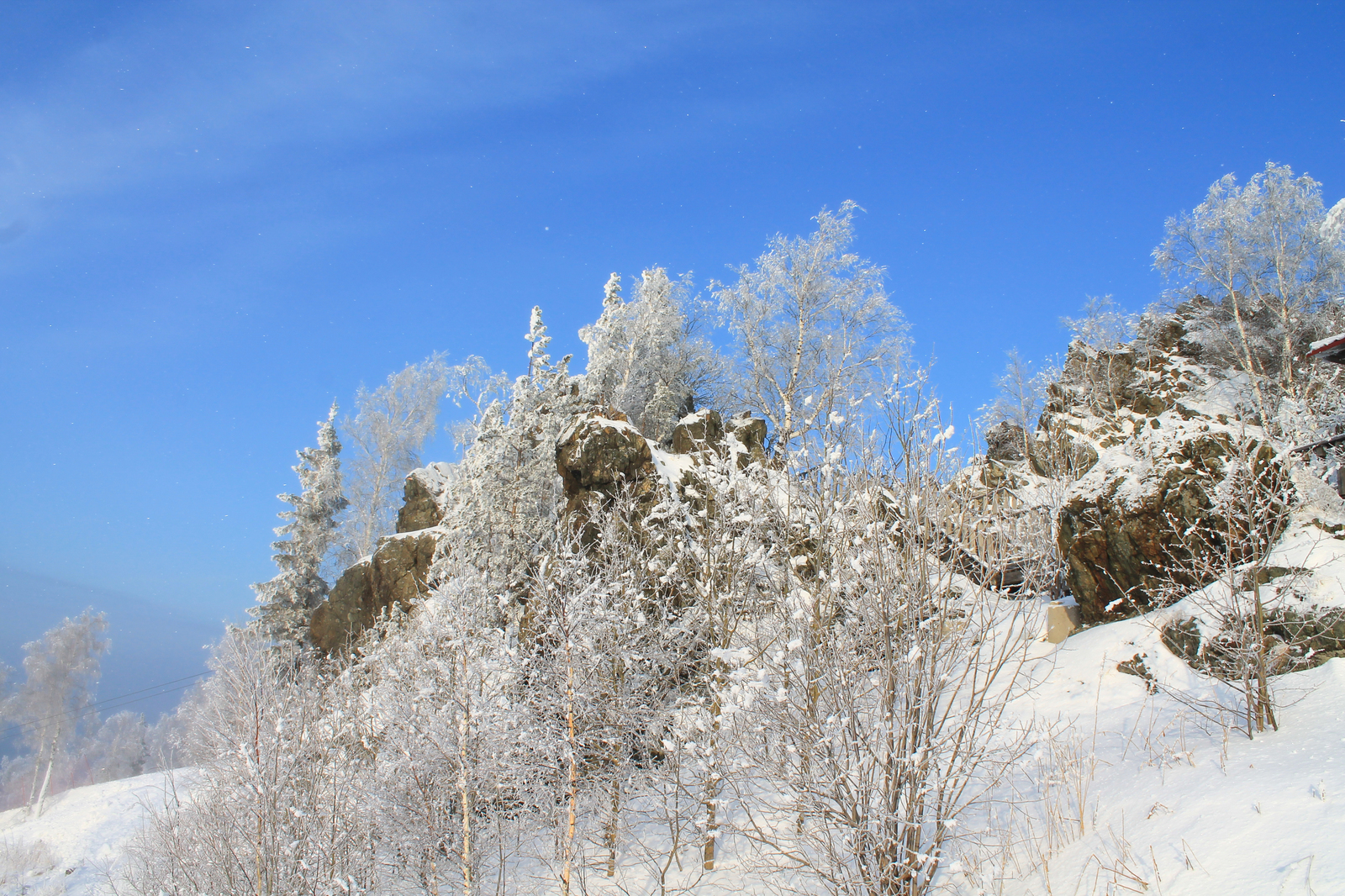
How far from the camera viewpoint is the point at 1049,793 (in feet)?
30.0

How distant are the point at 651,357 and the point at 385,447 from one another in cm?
1388

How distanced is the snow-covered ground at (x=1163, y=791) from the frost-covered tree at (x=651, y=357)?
1578 cm

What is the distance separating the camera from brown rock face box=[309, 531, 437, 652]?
20.0 m

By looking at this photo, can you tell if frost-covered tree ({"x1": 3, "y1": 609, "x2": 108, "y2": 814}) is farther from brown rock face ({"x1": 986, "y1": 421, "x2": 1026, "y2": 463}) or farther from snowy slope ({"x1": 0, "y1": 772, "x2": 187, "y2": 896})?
brown rock face ({"x1": 986, "y1": 421, "x2": 1026, "y2": 463})

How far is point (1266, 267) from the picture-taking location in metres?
21.9

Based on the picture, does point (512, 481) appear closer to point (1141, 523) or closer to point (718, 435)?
point (718, 435)

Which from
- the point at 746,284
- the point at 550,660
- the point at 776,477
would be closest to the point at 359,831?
the point at 550,660

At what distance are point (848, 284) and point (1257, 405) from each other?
40.6 ft

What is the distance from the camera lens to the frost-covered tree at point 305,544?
24516 millimetres

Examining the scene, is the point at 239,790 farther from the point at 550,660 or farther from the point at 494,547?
the point at 494,547

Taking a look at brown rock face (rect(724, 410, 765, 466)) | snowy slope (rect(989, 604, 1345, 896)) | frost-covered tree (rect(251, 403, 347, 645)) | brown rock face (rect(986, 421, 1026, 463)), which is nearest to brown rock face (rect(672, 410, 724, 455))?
brown rock face (rect(724, 410, 765, 466))

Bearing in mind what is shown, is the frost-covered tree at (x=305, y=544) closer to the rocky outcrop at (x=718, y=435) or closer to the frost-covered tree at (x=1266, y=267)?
the rocky outcrop at (x=718, y=435)

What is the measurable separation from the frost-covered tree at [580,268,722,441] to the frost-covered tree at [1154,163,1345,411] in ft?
59.0

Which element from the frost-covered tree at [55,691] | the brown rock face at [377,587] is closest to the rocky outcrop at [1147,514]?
the brown rock face at [377,587]
